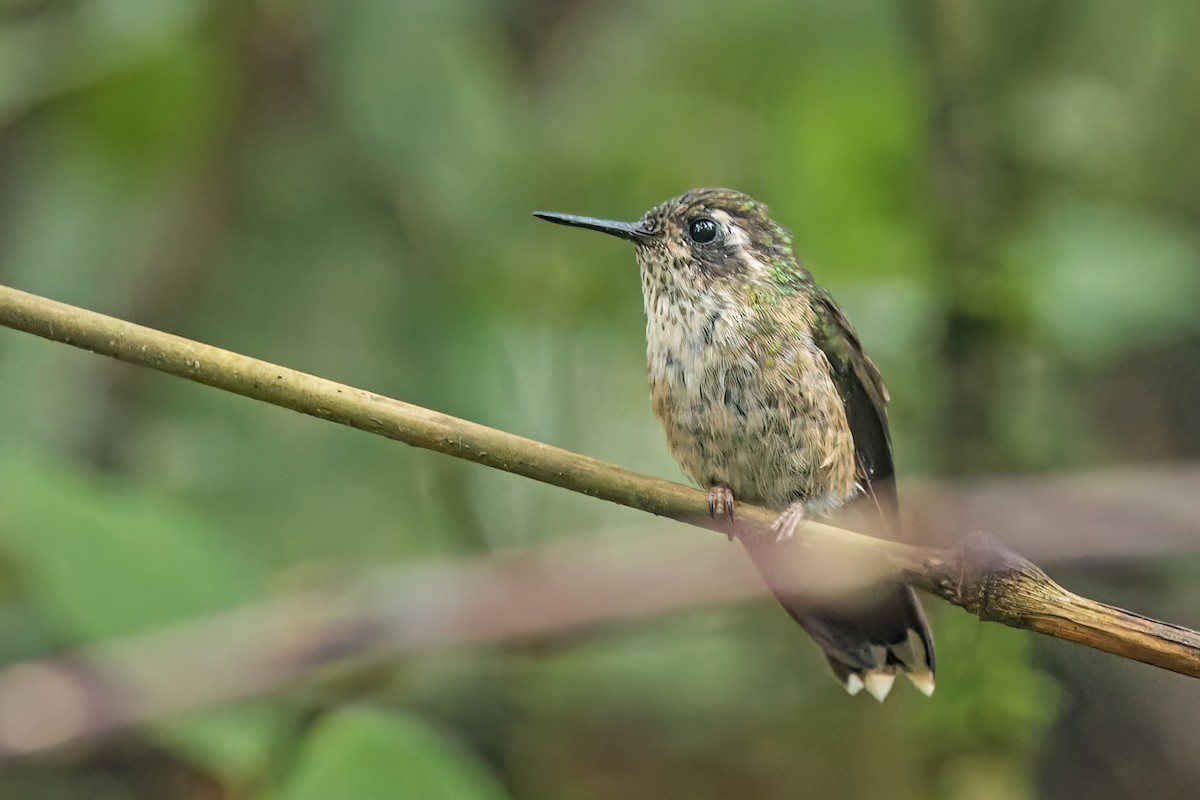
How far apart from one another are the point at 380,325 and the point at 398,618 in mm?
974

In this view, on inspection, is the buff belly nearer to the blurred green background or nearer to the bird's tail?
the bird's tail

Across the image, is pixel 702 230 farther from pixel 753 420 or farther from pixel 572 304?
pixel 572 304

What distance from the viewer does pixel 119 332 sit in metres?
1.57

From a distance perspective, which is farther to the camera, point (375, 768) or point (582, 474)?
point (375, 768)

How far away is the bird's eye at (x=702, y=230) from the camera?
2.77 m

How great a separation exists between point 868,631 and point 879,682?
0.12 meters

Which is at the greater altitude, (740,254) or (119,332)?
(740,254)

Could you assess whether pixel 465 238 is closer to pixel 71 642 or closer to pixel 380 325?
pixel 380 325

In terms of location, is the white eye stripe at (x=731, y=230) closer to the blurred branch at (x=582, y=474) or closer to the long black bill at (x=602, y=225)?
the long black bill at (x=602, y=225)

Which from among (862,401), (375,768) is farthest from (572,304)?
(375,768)

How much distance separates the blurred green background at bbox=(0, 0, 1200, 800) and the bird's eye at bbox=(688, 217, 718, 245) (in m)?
0.79

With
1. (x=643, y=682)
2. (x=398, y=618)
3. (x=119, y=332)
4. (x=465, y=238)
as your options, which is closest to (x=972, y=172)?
(x=465, y=238)

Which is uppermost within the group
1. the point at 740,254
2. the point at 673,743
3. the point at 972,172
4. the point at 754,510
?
the point at 972,172

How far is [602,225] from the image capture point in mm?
2551
